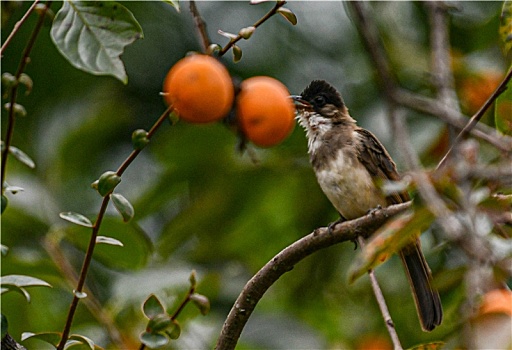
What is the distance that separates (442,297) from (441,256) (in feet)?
1.72

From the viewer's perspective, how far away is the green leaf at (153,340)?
190cm

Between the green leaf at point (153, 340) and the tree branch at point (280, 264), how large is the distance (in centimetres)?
22

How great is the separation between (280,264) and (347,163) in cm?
151

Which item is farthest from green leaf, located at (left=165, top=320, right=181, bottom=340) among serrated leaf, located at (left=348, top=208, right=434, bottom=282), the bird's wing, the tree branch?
the bird's wing

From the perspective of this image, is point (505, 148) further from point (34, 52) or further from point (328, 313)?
point (34, 52)

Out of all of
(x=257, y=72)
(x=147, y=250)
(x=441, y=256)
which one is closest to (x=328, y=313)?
(x=441, y=256)

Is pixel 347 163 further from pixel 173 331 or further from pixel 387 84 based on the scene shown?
pixel 387 84

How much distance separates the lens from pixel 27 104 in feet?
14.2

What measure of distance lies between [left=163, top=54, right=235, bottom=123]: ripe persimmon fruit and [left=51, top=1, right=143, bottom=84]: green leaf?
15 cm

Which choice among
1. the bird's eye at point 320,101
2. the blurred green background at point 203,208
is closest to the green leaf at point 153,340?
the blurred green background at point 203,208

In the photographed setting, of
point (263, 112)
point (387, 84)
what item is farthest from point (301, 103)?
point (387, 84)

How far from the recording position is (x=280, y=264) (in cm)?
215

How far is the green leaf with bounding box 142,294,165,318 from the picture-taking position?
6.51ft

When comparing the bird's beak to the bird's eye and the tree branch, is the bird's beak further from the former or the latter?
the tree branch
